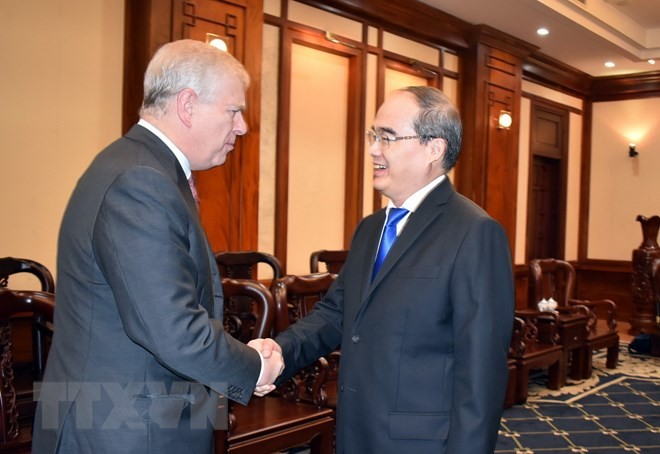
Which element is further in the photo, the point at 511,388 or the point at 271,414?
the point at 511,388

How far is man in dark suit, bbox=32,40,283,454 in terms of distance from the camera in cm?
146

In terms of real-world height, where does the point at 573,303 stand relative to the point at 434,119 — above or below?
below

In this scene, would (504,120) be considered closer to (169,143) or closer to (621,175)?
(621,175)

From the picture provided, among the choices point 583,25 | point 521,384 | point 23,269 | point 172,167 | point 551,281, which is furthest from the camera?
point 583,25

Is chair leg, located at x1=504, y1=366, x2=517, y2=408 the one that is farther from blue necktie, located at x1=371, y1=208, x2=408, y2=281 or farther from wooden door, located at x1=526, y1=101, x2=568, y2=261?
wooden door, located at x1=526, y1=101, x2=568, y2=261

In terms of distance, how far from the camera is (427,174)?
1.93 meters

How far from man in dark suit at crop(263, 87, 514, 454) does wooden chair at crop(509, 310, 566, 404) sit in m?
3.60

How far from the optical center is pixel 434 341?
5.74ft

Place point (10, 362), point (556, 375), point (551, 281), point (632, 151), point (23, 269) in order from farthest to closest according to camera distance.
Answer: point (632, 151)
point (551, 281)
point (556, 375)
point (23, 269)
point (10, 362)

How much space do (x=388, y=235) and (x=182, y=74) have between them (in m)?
0.72

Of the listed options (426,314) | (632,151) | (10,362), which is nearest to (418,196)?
(426,314)

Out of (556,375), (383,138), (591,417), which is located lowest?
(591,417)

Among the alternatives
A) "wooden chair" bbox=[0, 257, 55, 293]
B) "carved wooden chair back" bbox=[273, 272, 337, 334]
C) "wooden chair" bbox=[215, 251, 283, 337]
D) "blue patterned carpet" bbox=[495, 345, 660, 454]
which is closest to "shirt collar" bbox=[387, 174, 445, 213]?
"carved wooden chair back" bbox=[273, 272, 337, 334]

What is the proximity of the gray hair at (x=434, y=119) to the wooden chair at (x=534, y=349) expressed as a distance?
360 centimetres
